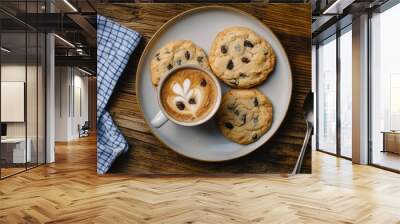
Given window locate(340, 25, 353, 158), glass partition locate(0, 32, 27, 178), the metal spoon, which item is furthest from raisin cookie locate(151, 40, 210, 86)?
A: window locate(340, 25, 353, 158)

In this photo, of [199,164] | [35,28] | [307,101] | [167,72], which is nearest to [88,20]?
[35,28]

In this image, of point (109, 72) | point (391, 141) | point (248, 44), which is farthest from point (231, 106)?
point (391, 141)

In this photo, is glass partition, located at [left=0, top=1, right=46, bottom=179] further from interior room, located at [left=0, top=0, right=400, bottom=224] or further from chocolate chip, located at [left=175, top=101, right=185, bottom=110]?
chocolate chip, located at [left=175, top=101, right=185, bottom=110]

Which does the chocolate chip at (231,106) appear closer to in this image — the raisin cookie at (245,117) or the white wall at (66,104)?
the raisin cookie at (245,117)

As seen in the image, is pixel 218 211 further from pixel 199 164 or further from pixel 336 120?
pixel 336 120

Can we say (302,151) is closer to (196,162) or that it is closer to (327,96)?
(196,162)

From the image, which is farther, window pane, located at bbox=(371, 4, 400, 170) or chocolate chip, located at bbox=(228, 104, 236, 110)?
window pane, located at bbox=(371, 4, 400, 170)

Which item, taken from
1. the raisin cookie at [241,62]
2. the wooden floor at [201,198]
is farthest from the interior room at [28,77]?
the raisin cookie at [241,62]
